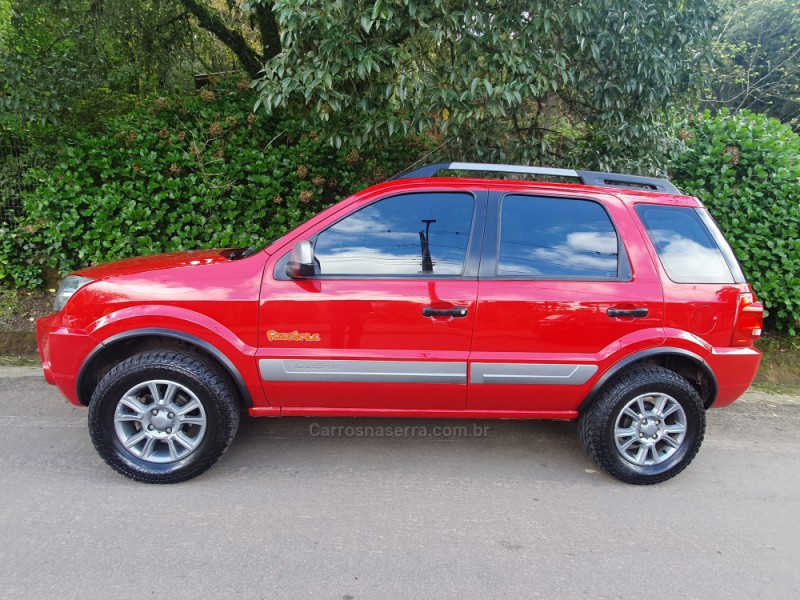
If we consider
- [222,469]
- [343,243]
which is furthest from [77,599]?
[343,243]

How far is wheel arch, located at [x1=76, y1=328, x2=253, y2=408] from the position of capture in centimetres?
306

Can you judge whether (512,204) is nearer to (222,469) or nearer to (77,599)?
(222,469)

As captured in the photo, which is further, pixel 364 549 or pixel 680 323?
pixel 680 323

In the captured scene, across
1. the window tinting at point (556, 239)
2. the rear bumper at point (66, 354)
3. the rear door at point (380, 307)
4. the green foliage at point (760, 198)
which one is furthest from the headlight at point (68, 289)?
the green foliage at point (760, 198)

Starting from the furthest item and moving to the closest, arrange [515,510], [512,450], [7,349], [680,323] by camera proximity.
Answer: [7,349] < [512,450] < [680,323] < [515,510]

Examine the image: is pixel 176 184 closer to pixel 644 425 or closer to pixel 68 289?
pixel 68 289

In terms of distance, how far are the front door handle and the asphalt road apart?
104 centimetres

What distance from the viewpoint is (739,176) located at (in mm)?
5527

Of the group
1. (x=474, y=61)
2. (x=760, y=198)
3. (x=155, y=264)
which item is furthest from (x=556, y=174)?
(x=760, y=198)

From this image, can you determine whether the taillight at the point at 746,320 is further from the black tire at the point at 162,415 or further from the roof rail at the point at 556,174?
the black tire at the point at 162,415

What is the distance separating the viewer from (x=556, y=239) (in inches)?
128

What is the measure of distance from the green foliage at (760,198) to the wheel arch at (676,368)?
2619 millimetres

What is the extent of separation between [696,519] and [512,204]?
2.09m

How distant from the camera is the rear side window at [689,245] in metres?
3.27
